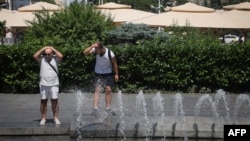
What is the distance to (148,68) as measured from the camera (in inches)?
654

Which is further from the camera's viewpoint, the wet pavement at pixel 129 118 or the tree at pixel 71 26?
the tree at pixel 71 26

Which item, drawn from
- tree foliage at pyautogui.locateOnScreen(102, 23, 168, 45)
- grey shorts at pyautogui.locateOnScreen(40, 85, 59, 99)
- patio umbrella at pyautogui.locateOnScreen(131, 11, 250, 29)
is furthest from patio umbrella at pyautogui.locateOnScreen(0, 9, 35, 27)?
grey shorts at pyautogui.locateOnScreen(40, 85, 59, 99)

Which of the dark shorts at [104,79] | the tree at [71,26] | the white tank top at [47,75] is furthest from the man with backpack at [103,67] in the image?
the tree at [71,26]

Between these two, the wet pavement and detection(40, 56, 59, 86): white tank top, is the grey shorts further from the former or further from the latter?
the wet pavement

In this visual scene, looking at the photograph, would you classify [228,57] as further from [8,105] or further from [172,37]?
[8,105]

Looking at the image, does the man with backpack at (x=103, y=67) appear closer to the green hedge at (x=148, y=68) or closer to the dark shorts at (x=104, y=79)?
the dark shorts at (x=104, y=79)

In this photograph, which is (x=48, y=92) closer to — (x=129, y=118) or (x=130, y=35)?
(x=129, y=118)

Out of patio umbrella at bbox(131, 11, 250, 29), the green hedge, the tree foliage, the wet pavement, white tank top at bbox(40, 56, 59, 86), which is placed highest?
patio umbrella at bbox(131, 11, 250, 29)

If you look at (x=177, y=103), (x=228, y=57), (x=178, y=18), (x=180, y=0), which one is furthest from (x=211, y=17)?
(x=180, y=0)

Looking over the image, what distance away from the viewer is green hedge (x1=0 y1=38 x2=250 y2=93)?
16.5 meters

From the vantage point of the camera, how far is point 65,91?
16.8 m

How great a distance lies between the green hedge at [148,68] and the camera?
54.3 ft

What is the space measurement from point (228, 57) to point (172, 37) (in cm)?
251

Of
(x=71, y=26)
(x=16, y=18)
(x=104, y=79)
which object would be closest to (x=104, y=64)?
(x=104, y=79)
